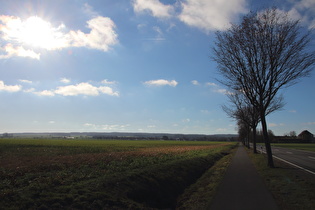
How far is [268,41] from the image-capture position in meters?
14.5

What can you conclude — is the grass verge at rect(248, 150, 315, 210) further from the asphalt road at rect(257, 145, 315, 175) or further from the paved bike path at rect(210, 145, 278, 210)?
the asphalt road at rect(257, 145, 315, 175)

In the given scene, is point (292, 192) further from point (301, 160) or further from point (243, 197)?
point (301, 160)

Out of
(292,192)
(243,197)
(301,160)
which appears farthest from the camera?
(301,160)

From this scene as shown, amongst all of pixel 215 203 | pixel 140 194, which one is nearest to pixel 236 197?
pixel 215 203

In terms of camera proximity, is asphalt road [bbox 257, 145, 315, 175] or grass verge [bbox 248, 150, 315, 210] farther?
asphalt road [bbox 257, 145, 315, 175]

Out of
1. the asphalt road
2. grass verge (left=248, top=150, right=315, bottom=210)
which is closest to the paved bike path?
grass verge (left=248, top=150, right=315, bottom=210)

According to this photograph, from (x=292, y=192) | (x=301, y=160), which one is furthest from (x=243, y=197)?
(x=301, y=160)

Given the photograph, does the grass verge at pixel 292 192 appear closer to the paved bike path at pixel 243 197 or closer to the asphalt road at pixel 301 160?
the paved bike path at pixel 243 197

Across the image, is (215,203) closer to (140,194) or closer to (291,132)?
(140,194)

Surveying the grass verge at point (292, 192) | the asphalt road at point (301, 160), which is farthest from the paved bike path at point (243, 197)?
the asphalt road at point (301, 160)

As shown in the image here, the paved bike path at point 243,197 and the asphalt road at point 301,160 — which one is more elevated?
the asphalt road at point 301,160

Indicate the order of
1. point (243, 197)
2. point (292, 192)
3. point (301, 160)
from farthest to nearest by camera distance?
point (301, 160)
point (292, 192)
point (243, 197)

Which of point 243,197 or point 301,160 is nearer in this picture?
point 243,197

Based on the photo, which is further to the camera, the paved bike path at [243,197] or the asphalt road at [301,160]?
the asphalt road at [301,160]
